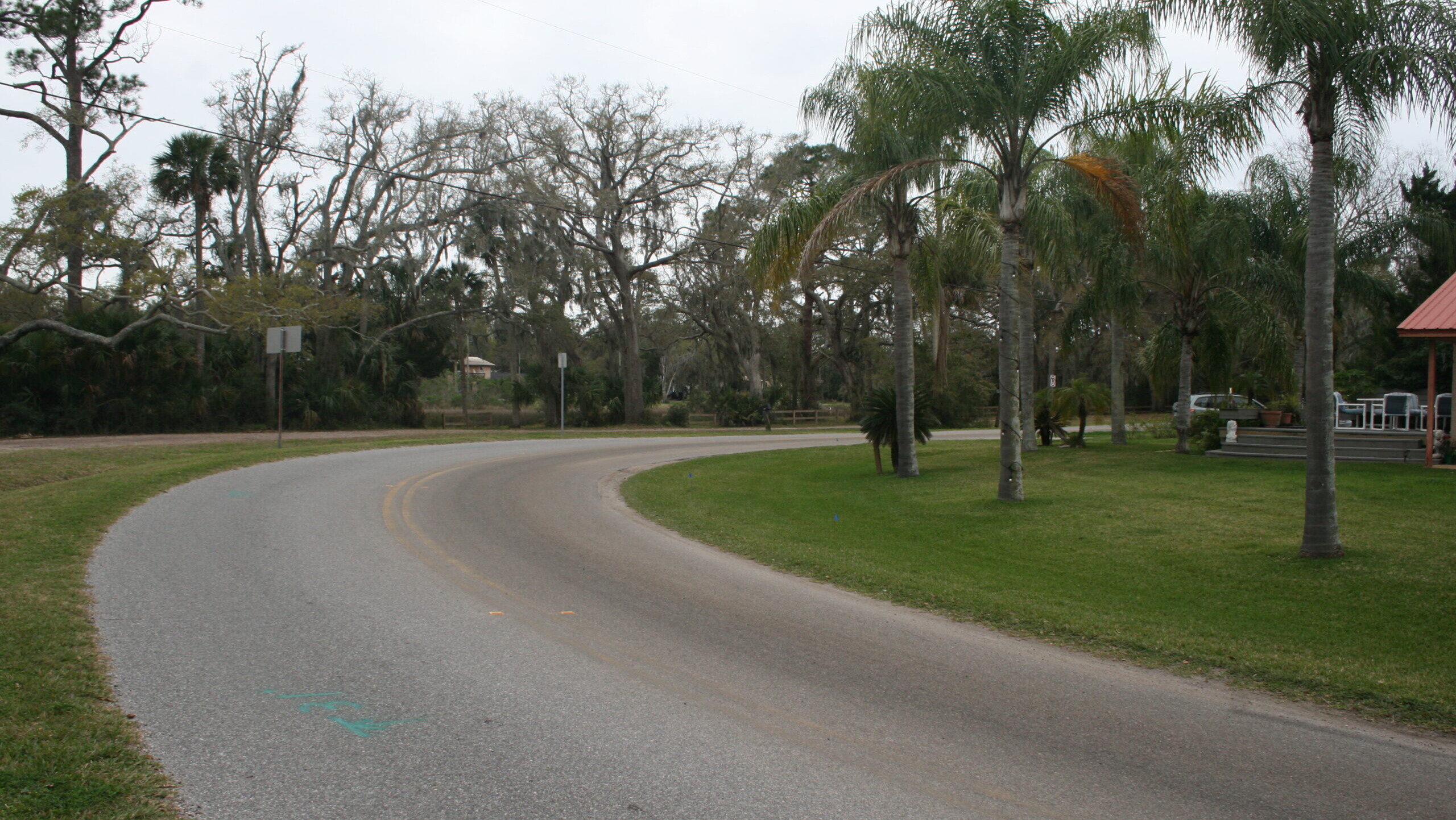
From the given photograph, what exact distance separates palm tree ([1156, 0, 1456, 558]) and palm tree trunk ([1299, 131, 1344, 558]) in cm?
1

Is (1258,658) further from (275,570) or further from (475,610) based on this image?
(275,570)

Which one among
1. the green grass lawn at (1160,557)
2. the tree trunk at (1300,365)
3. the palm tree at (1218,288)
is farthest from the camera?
the tree trunk at (1300,365)

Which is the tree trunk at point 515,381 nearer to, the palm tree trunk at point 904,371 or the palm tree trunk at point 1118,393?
the palm tree trunk at point 1118,393

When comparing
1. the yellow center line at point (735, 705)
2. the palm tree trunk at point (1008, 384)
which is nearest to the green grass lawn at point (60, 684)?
the yellow center line at point (735, 705)

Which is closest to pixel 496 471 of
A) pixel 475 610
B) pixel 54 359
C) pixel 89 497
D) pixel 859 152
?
pixel 89 497

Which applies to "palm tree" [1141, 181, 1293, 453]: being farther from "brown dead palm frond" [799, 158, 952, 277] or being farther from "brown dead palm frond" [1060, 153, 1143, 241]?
"brown dead palm frond" [799, 158, 952, 277]

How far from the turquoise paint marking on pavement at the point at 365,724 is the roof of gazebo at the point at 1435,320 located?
18.5 m

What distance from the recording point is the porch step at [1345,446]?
1944 centimetres

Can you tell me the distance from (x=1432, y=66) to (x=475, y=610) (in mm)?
11282

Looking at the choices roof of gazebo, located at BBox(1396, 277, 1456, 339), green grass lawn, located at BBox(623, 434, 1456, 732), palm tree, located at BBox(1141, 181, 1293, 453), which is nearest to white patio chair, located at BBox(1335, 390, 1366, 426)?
palm tree, located at BBox(1141, 181, 1293, 453)

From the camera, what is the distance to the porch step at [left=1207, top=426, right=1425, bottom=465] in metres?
19.4

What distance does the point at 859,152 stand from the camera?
1784cm

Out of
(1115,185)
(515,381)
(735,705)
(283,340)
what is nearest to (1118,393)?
(1115,185)

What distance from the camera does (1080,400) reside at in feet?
83.9
